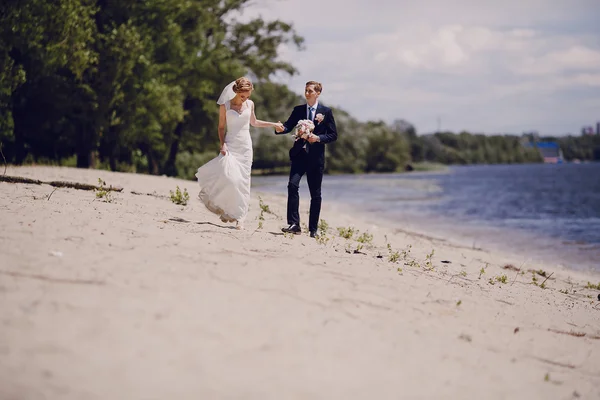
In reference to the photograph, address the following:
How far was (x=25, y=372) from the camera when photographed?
352cm

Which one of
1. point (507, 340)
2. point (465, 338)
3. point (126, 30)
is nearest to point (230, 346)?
point (465, 338)

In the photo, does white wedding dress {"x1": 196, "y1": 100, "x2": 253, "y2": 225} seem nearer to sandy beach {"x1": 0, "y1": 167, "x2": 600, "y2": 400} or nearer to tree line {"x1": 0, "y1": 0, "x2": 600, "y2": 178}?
sandy beach {"x1": 0, "y1": 167, "x2": 600, "y2": 400}

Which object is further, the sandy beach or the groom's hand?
the groom's hand

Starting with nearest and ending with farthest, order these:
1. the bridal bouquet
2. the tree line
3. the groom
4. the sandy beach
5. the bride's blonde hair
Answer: the sandy beach, the bride's blonde hair, the bridal bouquet, the groom, the tree line

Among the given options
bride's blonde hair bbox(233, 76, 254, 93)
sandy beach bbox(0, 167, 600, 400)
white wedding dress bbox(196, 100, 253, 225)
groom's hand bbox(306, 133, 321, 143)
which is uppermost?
bride's blonde hair bbox(233, 76, 254, 93)

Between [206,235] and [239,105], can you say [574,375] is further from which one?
[239,105]

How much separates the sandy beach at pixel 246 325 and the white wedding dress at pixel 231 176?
1456 millimetres

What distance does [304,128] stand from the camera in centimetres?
880

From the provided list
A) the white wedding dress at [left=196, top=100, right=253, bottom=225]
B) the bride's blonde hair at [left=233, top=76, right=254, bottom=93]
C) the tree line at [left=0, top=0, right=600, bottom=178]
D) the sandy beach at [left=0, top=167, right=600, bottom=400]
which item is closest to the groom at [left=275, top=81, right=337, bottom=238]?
the white wedding dress at [left=196, top=100, right=253, bottom=225]

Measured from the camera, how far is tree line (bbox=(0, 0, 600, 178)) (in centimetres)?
1919

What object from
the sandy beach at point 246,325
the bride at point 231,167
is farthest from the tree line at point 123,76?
the sandy beach at point 246,325

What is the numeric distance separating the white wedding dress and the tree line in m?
12.6

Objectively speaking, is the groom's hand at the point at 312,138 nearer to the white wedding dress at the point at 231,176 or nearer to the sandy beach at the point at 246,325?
the white wedding dress at the point at 231,176

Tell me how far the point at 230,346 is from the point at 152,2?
2376 centimetres
